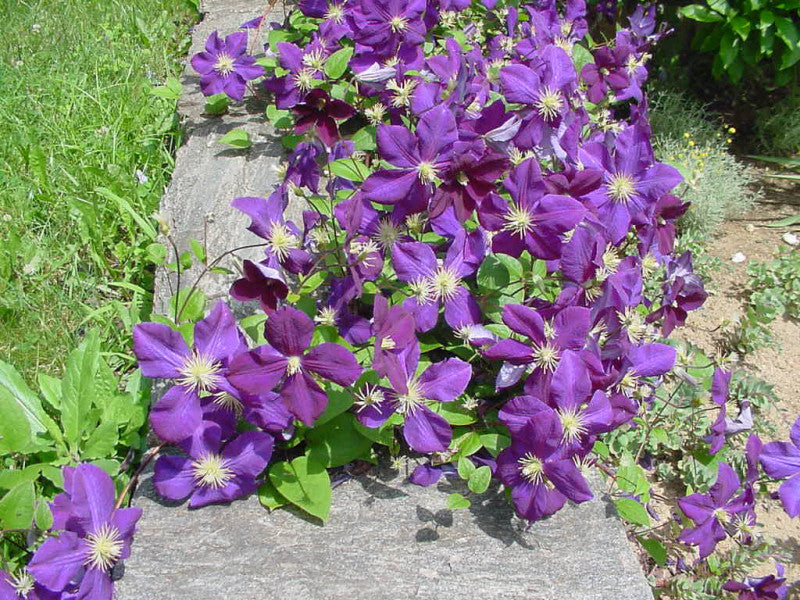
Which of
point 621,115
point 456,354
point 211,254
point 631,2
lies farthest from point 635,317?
point 631,2

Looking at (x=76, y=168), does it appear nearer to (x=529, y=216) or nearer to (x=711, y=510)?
(x=529, y=216)

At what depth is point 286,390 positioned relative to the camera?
1.34 m

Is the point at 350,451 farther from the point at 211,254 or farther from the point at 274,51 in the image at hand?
the point at 274,51

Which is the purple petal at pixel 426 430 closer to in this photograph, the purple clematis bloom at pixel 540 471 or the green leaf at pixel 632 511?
the purple clematis bloom at pixel 540 471

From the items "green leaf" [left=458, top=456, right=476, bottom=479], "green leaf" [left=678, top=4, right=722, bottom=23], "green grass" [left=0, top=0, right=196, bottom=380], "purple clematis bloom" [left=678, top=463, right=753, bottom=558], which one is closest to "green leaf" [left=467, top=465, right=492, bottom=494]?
"green leaf" [left=458, top=456, right=476, bottom=479]

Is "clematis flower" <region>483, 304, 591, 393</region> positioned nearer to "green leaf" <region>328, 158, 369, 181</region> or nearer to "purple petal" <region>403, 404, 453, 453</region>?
"purple petal" <region>403, 404, 453, 453</region>

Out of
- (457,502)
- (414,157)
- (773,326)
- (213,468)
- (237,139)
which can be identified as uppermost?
(414,157)

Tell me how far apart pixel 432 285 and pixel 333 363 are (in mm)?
352

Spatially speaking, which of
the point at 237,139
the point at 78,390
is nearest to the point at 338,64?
the point at 237,139

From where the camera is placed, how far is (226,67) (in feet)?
8.79

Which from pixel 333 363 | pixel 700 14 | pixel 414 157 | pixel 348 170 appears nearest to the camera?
pixel 333 363

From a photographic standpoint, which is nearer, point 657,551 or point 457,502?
point 457,502

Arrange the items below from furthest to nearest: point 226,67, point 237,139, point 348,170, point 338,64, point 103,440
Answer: point 226,67, point 237,139, point 338,64, point 348,170, point 103,440

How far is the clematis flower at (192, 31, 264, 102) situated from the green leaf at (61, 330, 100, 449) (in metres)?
1.24
